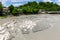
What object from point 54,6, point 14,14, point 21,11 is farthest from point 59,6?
point 14,14

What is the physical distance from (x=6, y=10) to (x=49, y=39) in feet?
57.7

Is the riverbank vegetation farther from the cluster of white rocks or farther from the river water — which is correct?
the cluster of white rocks

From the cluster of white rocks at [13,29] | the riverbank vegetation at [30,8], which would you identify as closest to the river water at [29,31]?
the cluster of white rocks at [13,29]

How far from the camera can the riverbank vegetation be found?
23577 millimetres

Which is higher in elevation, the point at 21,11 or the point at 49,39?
the point at 49,39

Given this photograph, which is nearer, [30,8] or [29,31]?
[29,31]

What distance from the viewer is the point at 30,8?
26500 mm

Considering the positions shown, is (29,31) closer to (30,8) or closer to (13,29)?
(13,29)

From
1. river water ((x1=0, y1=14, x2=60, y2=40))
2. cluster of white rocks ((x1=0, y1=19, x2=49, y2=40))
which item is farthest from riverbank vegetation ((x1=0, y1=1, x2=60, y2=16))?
cluster of white rocks ((x1=0, y1=19, x2=49, y2=40))

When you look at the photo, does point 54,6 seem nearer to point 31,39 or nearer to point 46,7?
point 46,7

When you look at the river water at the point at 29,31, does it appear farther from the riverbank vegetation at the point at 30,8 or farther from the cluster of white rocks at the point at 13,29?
the riverbank vegetation at the point at 30,8

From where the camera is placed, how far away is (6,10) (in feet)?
79.1

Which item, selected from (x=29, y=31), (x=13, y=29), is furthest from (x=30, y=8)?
(x=29, y=31)

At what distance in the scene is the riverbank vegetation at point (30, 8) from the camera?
23.6m
